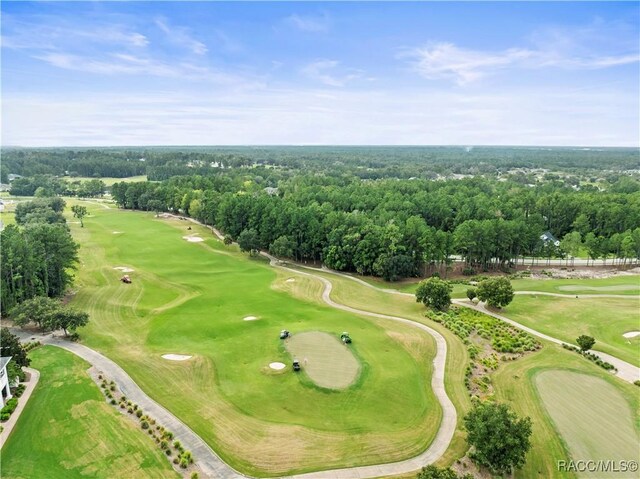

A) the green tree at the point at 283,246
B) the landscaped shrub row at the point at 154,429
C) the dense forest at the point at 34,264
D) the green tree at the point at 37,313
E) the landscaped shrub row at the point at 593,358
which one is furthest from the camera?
the green tree at the point at 283,246

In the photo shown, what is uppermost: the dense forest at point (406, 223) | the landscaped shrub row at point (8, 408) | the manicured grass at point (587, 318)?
the dense forest at point (406, 223)

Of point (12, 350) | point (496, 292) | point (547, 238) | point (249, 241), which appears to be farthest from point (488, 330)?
point (547, 238)

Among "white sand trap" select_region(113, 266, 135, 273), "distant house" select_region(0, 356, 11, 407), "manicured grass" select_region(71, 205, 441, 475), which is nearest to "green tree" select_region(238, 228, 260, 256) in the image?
"manicured grass" select_region(71, 205, 441, 475)

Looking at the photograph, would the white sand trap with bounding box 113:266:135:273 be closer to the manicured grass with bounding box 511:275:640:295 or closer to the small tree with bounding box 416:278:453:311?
the small tree with bounding box 416:278:453:311

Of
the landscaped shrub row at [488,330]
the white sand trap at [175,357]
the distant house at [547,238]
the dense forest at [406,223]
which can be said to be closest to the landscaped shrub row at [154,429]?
the white sand trap at [175,357]

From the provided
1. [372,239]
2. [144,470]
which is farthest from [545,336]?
[144,470]

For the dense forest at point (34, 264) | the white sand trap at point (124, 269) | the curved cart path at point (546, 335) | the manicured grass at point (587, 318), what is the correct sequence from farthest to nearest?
1. the white sand trap at point (124, 269)
2. the dense forest at point (34, 264)
3. the manicured grass at point (587, 318)
4. the curved cart path at point (546, 335)

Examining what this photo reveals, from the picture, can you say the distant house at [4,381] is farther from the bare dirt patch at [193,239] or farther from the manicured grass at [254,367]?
the bare dirt patch at [193,239]
